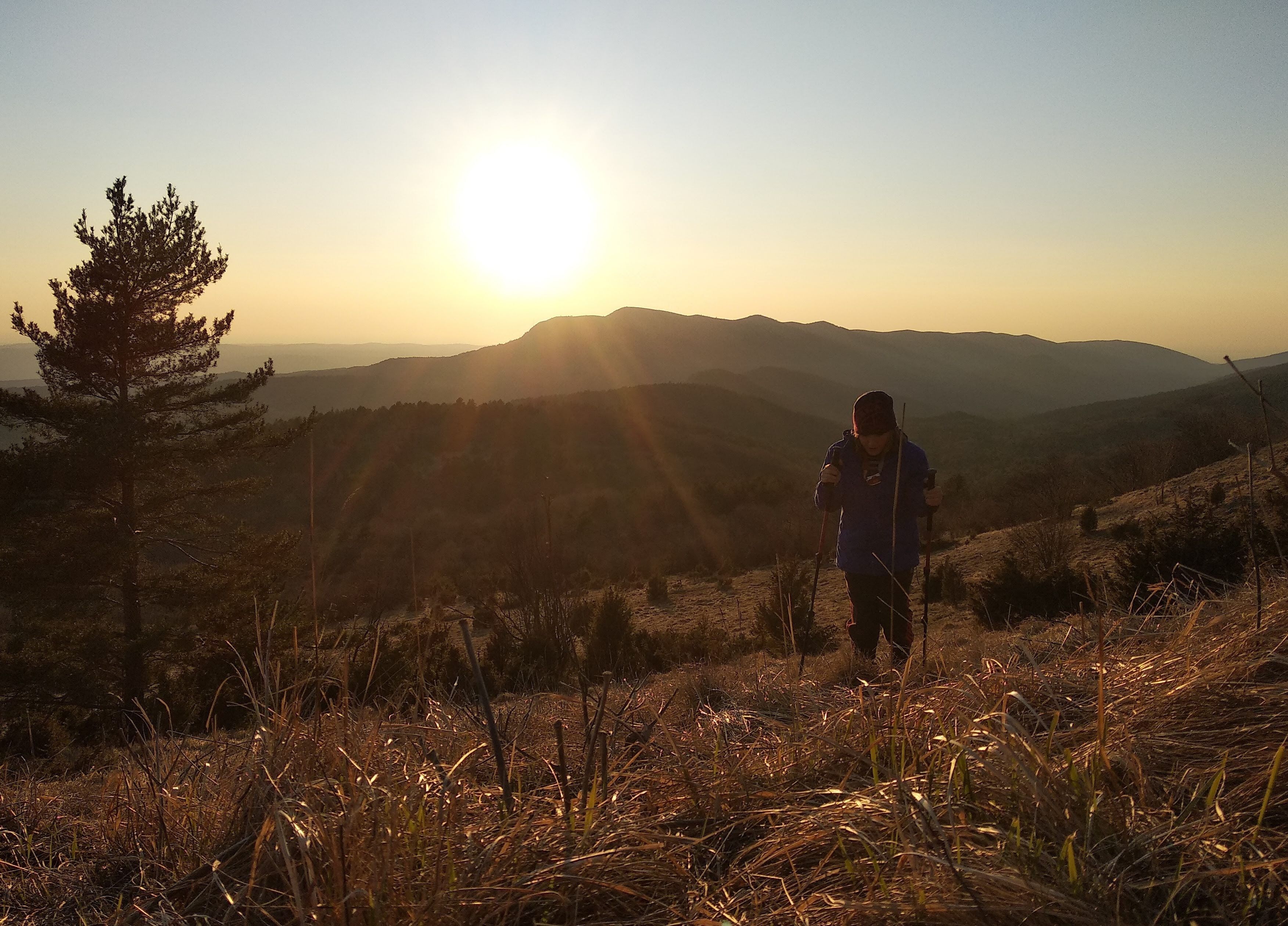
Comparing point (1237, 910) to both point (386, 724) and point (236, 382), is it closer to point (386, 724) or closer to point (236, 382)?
point (386, 724)

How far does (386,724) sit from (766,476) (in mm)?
32031

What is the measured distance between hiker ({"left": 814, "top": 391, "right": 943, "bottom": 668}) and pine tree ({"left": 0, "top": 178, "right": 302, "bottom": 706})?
957 centimetres

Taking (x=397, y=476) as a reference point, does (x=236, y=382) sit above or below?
above

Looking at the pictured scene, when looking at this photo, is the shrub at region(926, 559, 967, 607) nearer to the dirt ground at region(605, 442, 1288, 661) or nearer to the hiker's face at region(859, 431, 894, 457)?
the dirt ground at region(605, 442, 1288, 661)

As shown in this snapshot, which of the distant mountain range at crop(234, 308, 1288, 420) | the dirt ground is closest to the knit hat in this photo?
the dirt ground

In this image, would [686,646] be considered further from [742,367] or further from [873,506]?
[742,367]

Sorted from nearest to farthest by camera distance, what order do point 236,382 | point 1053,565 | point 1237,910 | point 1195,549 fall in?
point 1237,910
point 1195,549
point 1053,565
point 236,382

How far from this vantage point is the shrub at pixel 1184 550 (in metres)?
6.83

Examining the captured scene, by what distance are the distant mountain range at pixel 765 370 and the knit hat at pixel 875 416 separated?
8179 cm

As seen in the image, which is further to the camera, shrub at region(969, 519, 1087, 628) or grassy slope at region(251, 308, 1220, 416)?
grassy slope at region(251, 308, 1220, 416)

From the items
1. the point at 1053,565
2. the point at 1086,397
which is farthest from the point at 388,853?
the point at 1086,397

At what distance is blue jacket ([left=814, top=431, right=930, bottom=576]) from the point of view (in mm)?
3855

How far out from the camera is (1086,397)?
123m

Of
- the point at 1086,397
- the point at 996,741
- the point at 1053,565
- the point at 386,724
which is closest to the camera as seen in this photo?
the point at 996,741
